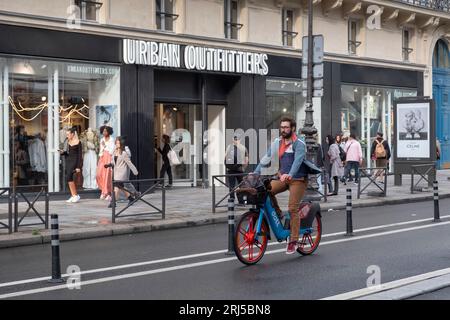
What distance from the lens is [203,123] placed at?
2162 cm

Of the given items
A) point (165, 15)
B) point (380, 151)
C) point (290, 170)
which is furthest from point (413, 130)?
point (290, 170)

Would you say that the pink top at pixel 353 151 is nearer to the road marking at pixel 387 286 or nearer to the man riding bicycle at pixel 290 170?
the man riding bicycle at pixel 290 170

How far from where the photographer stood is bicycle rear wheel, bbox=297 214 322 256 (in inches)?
373

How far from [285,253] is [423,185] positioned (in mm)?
13290

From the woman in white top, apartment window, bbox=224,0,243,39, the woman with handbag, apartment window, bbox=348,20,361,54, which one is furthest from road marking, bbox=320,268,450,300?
apartment window, bbox=348,20,361,54

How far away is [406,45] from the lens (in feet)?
94.9

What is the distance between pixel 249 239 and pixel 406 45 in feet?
73.1

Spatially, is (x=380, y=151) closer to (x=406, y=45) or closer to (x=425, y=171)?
(x=425, y=171)

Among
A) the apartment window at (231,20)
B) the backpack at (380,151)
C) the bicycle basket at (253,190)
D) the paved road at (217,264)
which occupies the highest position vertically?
the apartment window at (231,20)

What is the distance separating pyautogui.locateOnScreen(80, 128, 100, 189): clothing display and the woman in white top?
2.63 feet

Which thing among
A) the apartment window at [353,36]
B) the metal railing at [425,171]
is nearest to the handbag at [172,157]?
the metal railing at [425,171]

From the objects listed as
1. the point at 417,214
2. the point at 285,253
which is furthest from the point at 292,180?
the point at 417,214

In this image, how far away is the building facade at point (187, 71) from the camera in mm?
17188

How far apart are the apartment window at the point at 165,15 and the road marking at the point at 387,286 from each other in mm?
13833
